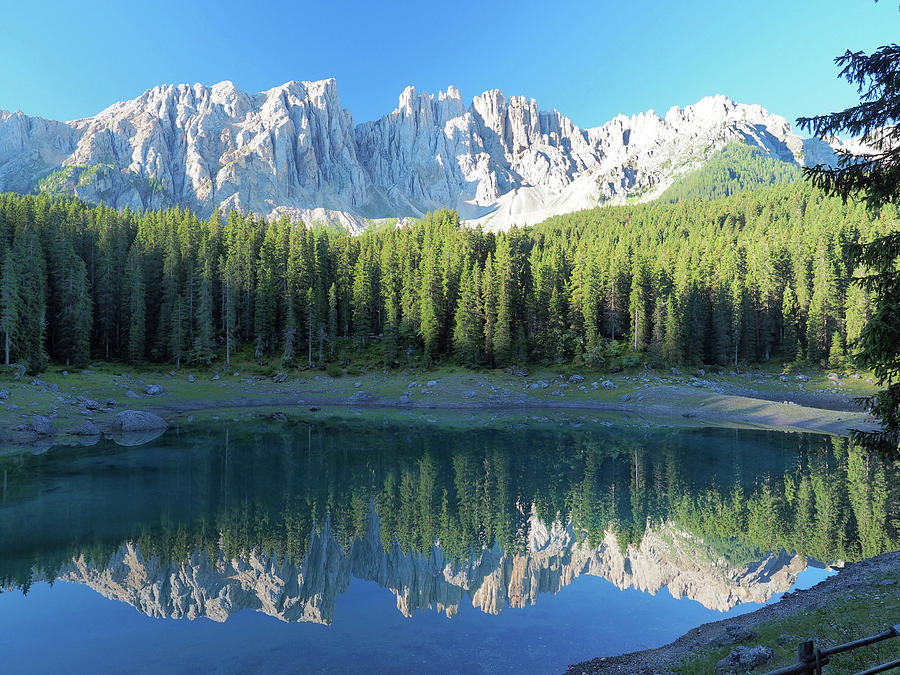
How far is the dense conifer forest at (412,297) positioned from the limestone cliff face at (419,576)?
57.9 m

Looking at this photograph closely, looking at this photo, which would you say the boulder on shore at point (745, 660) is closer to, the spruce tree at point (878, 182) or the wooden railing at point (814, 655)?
the wooden railing at point (814, 655)

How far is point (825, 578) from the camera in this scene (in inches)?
690

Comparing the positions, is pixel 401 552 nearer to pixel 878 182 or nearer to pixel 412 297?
pixel 878 182

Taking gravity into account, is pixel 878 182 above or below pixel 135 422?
above

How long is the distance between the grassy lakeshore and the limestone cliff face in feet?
117

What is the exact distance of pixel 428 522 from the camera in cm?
2489

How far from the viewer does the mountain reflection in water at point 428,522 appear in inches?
718

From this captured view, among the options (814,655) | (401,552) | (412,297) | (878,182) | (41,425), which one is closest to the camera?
(814,655)

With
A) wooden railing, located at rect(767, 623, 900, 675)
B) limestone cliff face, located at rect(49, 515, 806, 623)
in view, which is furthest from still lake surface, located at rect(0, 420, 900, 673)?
wooden railing, located at rect(767, 623, 900, 675)

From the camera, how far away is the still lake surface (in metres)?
14.3

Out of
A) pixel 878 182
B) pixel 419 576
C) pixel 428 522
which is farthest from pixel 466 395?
pixel 878 182

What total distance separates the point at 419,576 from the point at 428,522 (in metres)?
5.75

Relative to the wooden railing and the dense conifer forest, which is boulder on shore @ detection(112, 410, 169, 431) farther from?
the wooden railing

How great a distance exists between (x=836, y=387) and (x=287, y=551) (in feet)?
252
